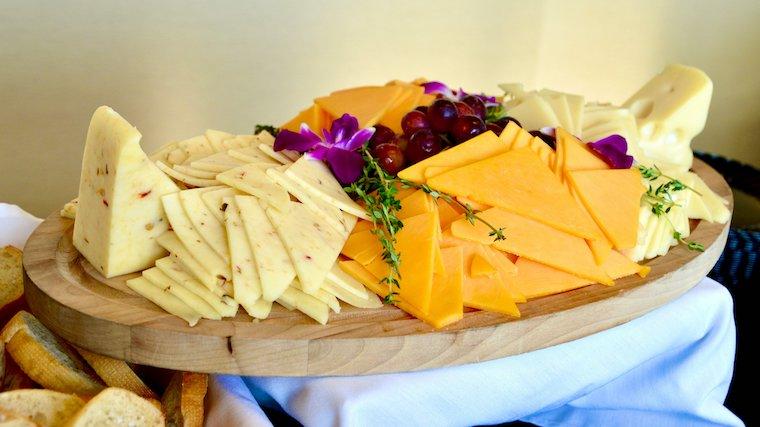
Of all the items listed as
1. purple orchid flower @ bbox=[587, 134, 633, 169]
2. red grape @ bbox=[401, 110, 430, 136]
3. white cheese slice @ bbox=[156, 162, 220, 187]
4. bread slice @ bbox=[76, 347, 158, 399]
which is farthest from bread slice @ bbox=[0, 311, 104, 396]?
purple orchid flower @ bbox=[587, 134, 633, 169]

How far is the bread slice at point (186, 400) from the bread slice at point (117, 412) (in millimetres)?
64

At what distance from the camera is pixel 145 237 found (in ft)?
4.16

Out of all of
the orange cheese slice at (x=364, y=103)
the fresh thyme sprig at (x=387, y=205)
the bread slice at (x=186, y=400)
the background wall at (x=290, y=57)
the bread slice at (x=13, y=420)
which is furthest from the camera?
the background wall at (x=290, y=57)

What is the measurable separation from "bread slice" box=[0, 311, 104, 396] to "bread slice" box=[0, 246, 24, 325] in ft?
0.80

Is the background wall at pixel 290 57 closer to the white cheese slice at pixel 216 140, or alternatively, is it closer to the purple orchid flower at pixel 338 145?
the white cheese slice at pixel 216 140

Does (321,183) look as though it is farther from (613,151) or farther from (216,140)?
(613,151)

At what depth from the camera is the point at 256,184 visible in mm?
1294

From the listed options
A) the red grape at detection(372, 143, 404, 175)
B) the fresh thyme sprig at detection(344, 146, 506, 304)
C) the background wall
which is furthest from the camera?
the background wall

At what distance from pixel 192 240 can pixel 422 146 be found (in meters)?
0.53

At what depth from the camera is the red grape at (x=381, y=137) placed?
1.57 meters

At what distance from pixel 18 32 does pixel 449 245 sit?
2.20m

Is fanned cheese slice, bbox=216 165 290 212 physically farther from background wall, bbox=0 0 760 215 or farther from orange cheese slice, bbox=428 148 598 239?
background wall, bbox=0 0 760 215

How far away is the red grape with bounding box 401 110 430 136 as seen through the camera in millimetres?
1576

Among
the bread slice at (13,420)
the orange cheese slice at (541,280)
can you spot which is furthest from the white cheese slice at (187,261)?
the orange cheese slice at (541,280)
